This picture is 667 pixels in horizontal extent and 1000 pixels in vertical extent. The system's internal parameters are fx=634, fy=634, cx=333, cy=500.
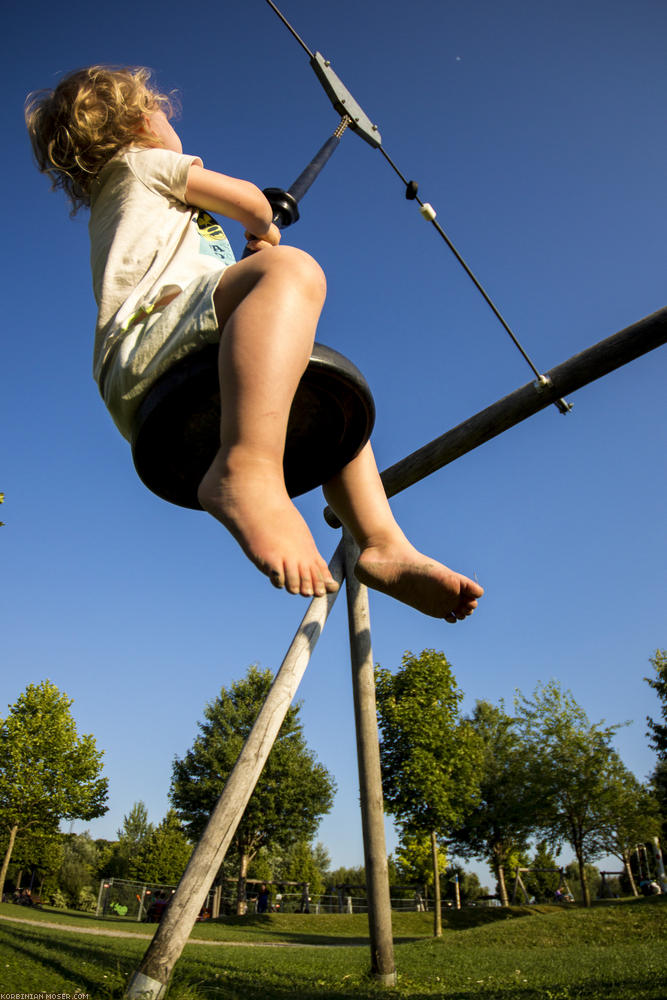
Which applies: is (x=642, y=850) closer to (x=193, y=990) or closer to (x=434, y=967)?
(x=434, y=967)

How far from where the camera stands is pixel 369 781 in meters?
5.38

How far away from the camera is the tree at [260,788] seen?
85.0ft

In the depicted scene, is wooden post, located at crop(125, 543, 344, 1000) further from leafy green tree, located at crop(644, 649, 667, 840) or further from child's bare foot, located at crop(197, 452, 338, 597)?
leafy green tree, located at crop(644, 649, 667, 840)

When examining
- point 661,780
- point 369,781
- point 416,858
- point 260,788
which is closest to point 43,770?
point 260,788

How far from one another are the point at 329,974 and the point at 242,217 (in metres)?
7.77

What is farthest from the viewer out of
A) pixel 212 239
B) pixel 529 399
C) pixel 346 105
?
pixel 529 399

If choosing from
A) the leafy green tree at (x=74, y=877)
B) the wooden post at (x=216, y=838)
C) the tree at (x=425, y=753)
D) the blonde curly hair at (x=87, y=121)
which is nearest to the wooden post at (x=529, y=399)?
the wooden post at (x=216, y=838)

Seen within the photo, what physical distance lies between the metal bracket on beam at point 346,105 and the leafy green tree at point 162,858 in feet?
115

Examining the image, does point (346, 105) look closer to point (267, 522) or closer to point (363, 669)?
point (267, 522)

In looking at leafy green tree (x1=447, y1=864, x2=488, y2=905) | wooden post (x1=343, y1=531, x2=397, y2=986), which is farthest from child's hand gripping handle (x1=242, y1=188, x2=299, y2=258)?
leafy green tree (x1=447, y1=864, x2=488, y2=905)

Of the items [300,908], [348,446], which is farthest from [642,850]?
[348,446]

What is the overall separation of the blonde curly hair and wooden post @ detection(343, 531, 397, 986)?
12.4ft

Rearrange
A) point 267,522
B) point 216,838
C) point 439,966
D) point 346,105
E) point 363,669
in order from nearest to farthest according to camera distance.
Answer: point 267,522 → point 346,105 → point 216,838 → point 363,669 → point 439,966

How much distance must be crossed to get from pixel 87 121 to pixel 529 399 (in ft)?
10.3
